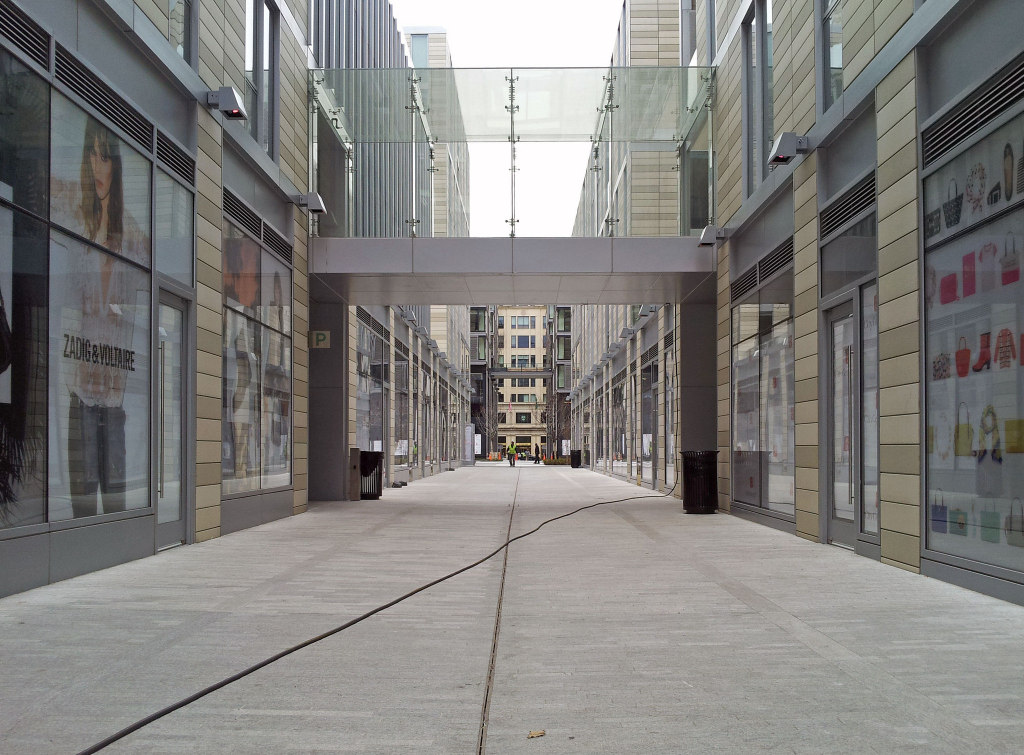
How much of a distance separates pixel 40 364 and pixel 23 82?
2.26 metres

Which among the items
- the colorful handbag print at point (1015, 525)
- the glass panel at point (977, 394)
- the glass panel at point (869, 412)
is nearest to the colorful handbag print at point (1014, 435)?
the glass panel at point (977, 394)

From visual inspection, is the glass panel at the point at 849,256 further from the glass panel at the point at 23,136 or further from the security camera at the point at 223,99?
the glass panel at the point at 23,136

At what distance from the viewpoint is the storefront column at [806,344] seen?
1181 centimetres

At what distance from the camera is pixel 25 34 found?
761 cm

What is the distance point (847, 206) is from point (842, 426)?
2547 mm

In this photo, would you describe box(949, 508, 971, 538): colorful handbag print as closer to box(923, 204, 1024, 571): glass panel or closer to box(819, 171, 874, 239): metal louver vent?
box(923, 204, 1024, 571): glass panel

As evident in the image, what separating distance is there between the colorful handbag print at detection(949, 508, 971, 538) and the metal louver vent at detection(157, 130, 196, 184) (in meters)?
8.76

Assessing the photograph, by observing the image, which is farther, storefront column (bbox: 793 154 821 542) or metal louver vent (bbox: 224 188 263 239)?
metal louver vent (bbox: 224 188 263 239)

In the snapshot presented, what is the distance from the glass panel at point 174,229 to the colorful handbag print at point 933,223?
777 cm

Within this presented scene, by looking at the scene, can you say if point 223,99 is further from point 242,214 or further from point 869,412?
point 869,412

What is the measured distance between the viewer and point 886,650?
554 centimetres

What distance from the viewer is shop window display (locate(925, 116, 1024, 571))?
23.2ft

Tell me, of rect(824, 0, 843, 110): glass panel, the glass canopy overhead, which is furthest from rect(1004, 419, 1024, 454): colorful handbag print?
the glass canopy overhead

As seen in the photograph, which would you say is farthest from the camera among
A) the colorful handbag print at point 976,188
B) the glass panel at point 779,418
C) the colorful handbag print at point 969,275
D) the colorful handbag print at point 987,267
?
the glass panel at point 779,418
